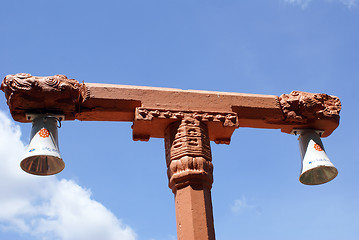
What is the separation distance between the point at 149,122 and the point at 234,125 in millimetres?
1121

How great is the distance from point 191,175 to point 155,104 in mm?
1123

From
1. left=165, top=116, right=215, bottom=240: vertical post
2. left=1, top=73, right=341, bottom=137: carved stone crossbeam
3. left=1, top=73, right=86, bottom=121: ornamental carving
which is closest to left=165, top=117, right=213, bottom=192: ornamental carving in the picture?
left=165, top=116, right=215, bottom=240: vertical post

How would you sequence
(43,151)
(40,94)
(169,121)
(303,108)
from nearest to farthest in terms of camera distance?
(43,151)
(40,94)
(169,121)
(303,108)

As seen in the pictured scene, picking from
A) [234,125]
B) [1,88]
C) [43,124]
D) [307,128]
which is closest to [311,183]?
[307,128]

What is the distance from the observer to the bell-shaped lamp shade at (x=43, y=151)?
19.9 feet

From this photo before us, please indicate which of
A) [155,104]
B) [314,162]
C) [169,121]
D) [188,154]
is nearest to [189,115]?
[169,121]

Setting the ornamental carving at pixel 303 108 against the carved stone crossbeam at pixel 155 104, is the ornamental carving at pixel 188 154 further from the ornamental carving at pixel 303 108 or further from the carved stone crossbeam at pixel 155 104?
the ornamental carving at pixel 303 108

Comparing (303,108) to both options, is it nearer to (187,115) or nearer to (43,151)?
(187,115)

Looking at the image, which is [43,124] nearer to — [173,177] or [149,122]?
[149,122]

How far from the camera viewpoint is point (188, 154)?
20.5ft

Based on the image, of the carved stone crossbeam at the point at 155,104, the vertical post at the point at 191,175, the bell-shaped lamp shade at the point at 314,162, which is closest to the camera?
the vertical post at the point at 191,175

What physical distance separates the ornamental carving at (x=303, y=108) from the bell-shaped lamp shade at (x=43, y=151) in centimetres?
314

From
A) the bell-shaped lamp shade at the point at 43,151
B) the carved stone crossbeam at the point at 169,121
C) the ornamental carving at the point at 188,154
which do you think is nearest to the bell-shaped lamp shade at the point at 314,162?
the carved stone crossbeam at the point at 169,121

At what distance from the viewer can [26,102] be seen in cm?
624
